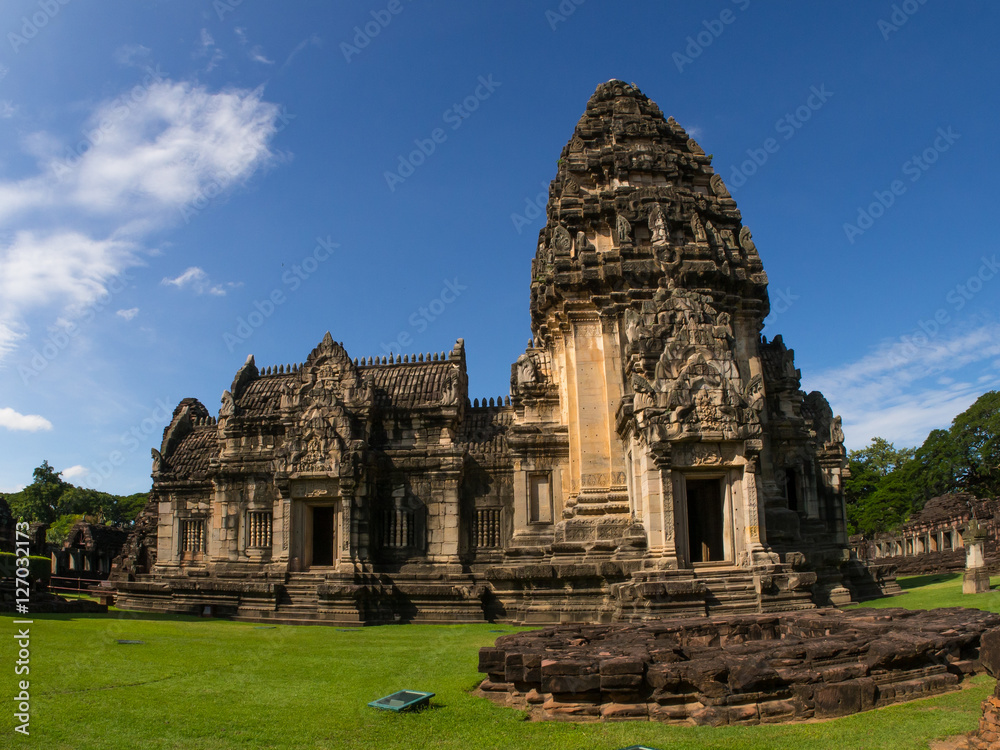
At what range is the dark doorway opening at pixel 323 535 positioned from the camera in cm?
2191

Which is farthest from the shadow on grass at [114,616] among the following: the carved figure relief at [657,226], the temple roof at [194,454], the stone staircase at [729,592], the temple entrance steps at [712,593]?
the carved figure relief at [657,226]

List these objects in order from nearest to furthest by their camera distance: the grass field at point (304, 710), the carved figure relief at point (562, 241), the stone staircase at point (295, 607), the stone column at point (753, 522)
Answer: the grass field at point (304, 710) → the stone column at point (753, 522) → the carved figure relief at point (562, 241) → the stone staircase at point (295, 607)

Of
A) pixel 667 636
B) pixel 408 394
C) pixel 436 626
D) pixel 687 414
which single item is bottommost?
pixel 436 626

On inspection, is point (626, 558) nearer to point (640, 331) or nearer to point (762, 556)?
point (762, 556)

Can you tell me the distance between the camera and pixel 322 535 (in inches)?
872

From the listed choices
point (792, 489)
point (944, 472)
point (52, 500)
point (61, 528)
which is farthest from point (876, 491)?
point (52, 500)

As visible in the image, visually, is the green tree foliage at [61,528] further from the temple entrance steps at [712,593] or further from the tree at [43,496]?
the temple entrance steps at [712,593]

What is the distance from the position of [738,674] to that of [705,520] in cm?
975

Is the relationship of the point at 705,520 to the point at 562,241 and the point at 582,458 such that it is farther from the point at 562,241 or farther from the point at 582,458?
the point at 562,241

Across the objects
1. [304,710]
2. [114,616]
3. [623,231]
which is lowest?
[114,616]

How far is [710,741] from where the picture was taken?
6.46 meters

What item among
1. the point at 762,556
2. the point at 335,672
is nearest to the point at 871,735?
the point at 335,672

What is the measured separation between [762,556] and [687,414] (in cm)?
299

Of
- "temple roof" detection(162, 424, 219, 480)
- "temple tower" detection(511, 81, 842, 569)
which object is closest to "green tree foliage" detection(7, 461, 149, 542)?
"temple roof" detection(162, 424, 219, 480)
